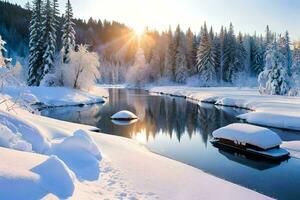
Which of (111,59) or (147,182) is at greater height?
(111,59)

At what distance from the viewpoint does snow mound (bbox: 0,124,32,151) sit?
11.1 metres

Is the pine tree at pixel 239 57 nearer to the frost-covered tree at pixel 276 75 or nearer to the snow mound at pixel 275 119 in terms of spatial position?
the frost-covered tree at pixel 276 75

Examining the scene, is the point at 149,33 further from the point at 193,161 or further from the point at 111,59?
the point at 193,161

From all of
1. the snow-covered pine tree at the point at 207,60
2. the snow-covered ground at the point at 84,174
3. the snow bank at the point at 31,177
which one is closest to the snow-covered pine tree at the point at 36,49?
the snow-covered pine tree at the point at 207,60

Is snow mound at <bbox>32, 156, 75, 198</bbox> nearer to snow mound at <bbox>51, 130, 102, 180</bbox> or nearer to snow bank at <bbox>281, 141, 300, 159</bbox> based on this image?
snow mound at <bbox>51, 130, 102, 180</bbox>

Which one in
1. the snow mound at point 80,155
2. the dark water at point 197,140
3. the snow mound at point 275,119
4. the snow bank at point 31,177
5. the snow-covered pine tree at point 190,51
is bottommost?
the dark water at point 197,140

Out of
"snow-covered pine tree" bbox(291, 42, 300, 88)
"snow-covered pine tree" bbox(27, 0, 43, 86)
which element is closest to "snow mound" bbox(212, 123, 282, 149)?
"snow-covered pine tree" bbox(291, 42, 300, 88)

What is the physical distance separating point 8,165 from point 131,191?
4.22 m

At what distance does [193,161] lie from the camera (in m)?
19.0

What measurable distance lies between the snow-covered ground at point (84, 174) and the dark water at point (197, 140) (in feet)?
10.7

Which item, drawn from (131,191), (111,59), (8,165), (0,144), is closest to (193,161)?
(131,191)

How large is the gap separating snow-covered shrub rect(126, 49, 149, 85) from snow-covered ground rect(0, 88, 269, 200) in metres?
80.6

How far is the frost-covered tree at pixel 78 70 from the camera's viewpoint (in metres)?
53.6

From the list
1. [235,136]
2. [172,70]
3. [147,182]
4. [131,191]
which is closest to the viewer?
[131,191]
